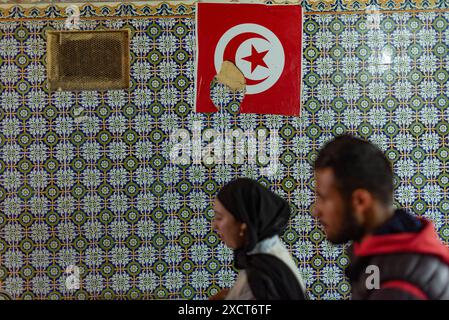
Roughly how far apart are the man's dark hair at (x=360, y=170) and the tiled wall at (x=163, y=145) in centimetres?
192

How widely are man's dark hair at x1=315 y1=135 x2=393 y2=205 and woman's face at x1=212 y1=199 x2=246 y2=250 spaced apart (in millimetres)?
681

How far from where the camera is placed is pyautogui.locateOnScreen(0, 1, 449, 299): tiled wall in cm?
376

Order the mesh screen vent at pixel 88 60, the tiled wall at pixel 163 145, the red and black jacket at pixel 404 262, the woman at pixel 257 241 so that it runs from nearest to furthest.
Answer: the red and black jacket at pixel 404 262 → the woman at pixel 257 241 → the tiled wall at pixel 163 145 → the mesh screen vent at pixel 88 60

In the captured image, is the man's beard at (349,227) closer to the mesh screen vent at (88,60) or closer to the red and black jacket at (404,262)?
the red and black jacket at (404,262)

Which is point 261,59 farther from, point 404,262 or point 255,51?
point 404,262

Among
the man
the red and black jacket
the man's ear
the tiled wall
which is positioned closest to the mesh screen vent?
the tiled wall

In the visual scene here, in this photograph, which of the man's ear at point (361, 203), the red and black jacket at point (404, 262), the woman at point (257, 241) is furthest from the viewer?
the woman at point (257, 241)

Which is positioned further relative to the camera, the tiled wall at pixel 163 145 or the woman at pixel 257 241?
the tiled wall at pixel 163 145

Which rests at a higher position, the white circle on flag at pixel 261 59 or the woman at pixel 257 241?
the white circle on flag at pixel 261 59

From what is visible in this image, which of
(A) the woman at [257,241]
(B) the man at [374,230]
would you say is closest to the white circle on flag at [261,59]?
(A) the woman at [257,241]

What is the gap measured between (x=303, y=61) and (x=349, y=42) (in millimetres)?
347

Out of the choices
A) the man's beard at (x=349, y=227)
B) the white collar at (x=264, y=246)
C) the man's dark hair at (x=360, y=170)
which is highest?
the man's dark hair at (x=360, y=170)

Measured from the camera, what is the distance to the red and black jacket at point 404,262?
1593 millimetres

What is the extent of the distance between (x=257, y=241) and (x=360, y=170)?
71 cm
